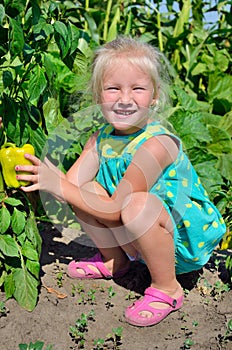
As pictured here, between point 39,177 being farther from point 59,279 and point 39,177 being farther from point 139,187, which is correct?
point 59,279

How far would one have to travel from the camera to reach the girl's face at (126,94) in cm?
239

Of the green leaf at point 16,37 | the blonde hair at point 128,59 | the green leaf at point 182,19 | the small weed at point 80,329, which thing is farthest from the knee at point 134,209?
the green leaf at point 182,19

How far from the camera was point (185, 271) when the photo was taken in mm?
2629

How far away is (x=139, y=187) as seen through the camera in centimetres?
234

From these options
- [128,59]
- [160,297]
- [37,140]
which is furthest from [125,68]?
[160,297]

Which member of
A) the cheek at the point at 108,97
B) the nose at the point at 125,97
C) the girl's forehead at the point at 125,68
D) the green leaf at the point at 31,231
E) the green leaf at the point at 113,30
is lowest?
the green leaf at the point at 31,231

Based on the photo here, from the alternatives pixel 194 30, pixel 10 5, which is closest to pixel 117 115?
pixel 10 5

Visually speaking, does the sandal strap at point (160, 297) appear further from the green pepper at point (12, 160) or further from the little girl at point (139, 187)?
the green pepper at point (12, 160)

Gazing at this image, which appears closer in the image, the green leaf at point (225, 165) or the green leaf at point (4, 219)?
the green leaf at point (4, 219)

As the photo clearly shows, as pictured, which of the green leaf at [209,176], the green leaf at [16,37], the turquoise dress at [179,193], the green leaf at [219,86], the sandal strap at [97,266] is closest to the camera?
the green leaf at [16,37]

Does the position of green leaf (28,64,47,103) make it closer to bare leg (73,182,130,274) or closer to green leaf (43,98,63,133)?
green leaf (43,98,63,133)

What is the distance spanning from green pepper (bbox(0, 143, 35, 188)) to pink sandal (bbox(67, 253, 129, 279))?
622 mm

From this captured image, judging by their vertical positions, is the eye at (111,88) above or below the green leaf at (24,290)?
above

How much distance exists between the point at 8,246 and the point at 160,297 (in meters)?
0.63
